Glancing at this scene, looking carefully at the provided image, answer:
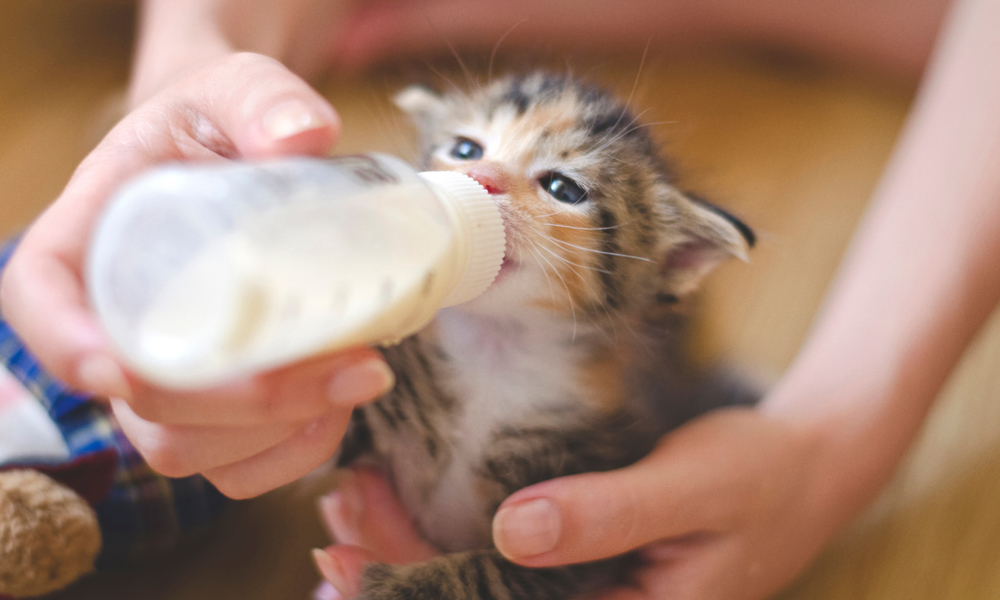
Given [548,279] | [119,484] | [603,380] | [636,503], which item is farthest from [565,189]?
[119,484]

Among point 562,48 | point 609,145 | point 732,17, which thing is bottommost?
point 609,145

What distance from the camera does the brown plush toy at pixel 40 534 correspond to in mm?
758

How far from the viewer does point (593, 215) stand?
2.79ft

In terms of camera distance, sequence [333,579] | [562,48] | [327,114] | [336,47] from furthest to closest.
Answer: [336,47] → [562,48] → [333,579] → [327,114]

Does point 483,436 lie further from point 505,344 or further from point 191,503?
point 191,503

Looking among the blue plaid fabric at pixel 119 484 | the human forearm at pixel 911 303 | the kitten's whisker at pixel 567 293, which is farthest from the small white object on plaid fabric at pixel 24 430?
the human forearm at pixel 911 303

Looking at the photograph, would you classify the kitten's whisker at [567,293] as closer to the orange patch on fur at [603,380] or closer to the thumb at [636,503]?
the orange patch on fur at [603,380]

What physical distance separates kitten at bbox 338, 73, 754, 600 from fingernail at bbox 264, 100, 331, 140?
0.31 m

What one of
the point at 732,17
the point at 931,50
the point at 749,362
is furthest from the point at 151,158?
the point at 931,50

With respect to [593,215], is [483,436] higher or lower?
lower

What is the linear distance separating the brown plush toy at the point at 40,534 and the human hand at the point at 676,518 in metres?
0.30

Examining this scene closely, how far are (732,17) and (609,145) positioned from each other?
54.4 inches

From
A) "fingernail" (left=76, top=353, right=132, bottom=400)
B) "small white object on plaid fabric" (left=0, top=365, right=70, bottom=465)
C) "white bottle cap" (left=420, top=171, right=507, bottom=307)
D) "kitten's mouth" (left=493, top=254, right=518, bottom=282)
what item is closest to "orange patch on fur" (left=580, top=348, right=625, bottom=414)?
"kitten's mouth" (left=493, top=254, right=518, bottom=282)

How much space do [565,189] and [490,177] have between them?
0.15m
